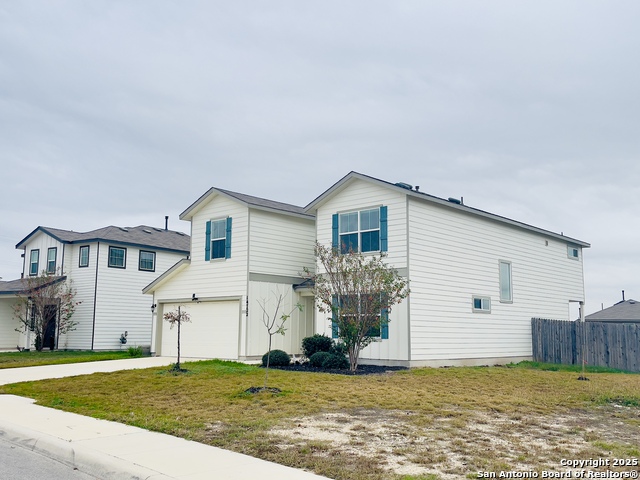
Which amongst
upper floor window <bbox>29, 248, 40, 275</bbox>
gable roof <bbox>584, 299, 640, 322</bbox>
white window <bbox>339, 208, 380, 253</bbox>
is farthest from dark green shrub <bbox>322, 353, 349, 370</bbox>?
gable roof <bbox>584, 299, 640, 322</bbox>

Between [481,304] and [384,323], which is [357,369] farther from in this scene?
[481,304]

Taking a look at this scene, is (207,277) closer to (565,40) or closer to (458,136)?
(458,136)

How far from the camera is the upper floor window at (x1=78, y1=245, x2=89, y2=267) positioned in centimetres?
2993

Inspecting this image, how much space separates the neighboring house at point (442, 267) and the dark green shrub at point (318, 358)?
163cm

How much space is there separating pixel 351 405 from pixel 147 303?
74.6 ft

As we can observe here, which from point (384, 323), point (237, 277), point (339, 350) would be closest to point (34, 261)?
point (237, 277)

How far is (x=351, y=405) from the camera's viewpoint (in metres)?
10.8

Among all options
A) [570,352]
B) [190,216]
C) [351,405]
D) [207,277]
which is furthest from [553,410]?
[190,216]

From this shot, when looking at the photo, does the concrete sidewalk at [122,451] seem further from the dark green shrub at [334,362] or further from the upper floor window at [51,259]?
the upper floor window at [51,259]

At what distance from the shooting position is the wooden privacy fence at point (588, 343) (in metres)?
21.0

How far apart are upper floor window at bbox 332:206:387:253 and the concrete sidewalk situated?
35.8ft

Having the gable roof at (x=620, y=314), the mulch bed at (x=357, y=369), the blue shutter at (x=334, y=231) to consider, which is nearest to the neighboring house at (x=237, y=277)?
the blue shutter at (x=334, y=231)

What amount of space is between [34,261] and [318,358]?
822 inches

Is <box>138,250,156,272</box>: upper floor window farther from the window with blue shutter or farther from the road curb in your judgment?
the road curb
